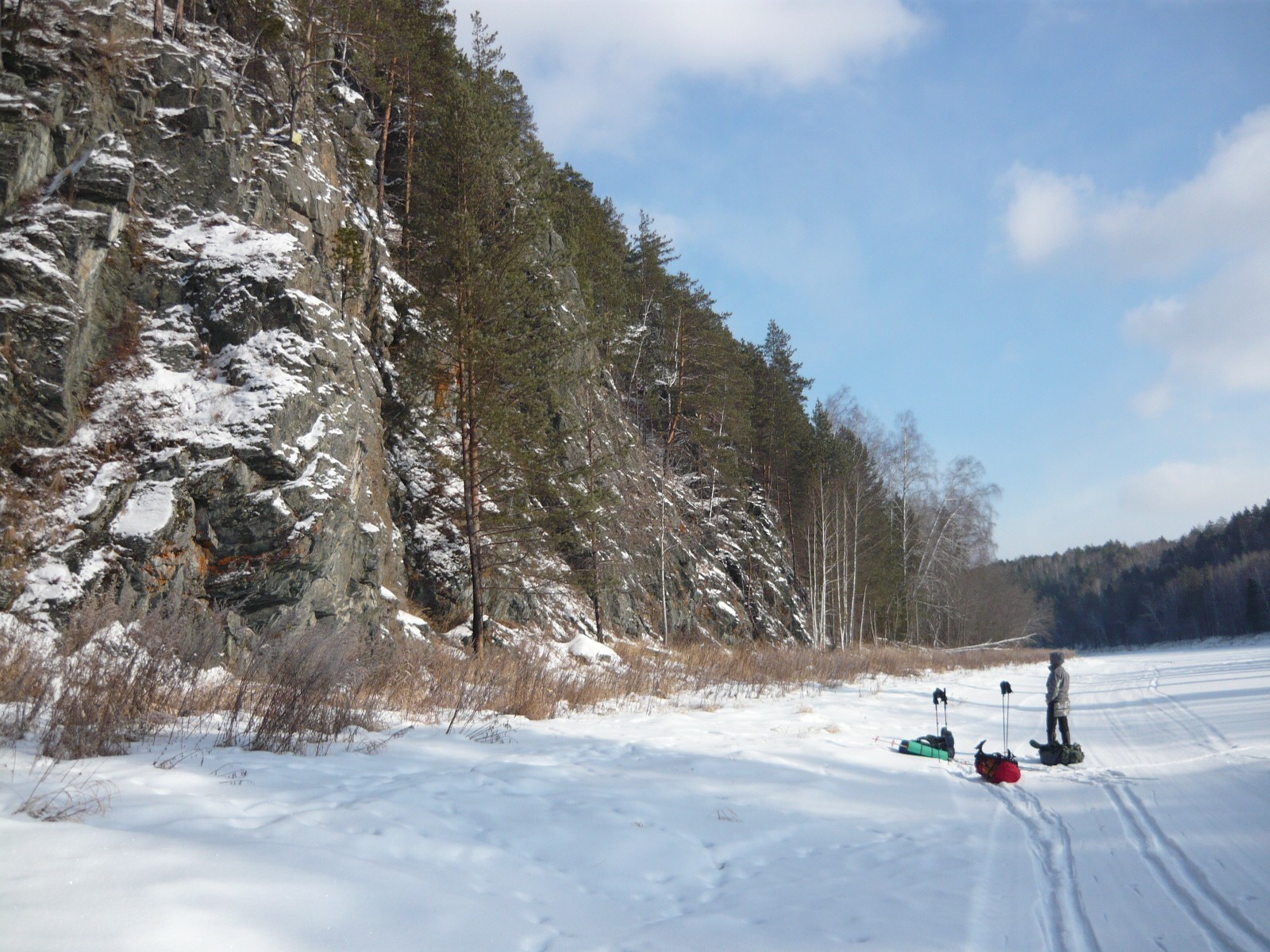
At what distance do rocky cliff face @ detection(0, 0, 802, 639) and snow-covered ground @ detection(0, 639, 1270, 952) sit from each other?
607 cm

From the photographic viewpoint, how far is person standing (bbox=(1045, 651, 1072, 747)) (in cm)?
871

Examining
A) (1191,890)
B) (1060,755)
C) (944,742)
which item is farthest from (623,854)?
(1060,755)

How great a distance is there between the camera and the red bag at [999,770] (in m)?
A: 6.80

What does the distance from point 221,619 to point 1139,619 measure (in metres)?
120

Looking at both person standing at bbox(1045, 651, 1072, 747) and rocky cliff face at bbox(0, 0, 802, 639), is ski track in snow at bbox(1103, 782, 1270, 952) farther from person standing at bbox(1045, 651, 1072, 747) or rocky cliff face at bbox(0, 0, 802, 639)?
rocky cliff face at bbox(0, 0, 802, 639)

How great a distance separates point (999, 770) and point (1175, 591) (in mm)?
110045

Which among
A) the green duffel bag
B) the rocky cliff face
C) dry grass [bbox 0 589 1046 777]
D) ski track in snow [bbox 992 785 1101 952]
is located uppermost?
the rocky cliff face

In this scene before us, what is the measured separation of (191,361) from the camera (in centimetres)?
1184

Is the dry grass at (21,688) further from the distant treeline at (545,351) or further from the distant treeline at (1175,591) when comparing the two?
the distant treeline at (1175,591)

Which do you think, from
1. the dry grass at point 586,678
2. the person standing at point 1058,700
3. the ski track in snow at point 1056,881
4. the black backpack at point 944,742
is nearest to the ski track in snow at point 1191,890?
the ski track in snow at point 1056,881

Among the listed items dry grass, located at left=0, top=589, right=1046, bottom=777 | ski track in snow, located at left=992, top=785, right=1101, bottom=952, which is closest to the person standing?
ski track in snow, located at left=992, top=785, right=1101, bottom=952

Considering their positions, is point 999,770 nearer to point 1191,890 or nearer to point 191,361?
point 1191,890

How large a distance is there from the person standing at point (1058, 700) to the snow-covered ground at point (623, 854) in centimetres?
148

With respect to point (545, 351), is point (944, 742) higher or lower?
lower
